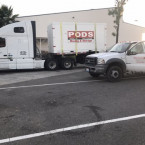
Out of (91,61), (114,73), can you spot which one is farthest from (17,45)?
(114,73)

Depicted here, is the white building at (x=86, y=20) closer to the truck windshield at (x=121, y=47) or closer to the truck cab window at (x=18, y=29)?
the truck cab window at (x=18, y=29)

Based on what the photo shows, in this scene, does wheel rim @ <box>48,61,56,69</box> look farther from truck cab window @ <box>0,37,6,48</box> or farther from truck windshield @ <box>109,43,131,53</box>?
truck windshield @ <box>109,43,131,53</box>

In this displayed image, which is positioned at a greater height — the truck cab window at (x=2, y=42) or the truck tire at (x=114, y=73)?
the truck cab window at (x=2, y=42)

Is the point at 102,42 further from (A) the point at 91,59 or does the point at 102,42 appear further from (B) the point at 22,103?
(B) the point at 22,103

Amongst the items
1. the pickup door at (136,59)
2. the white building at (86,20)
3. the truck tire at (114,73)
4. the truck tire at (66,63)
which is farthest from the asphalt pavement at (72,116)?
the white building at (86,20)

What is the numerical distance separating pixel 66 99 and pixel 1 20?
24.2 metres

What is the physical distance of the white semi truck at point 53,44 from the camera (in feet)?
44.8

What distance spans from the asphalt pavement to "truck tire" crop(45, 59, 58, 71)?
7.16m

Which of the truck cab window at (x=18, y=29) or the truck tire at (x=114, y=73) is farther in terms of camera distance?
the truck cab window at (x=18, y=29)

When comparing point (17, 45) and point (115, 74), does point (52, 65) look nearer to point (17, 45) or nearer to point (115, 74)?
point (17, 45)

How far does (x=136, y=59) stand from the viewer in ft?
31.5

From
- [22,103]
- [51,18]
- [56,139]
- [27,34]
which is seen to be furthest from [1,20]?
[56,139]

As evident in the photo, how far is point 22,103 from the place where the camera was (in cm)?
614

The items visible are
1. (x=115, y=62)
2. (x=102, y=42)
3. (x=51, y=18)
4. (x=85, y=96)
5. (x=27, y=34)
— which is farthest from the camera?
(x=51, y=18)
